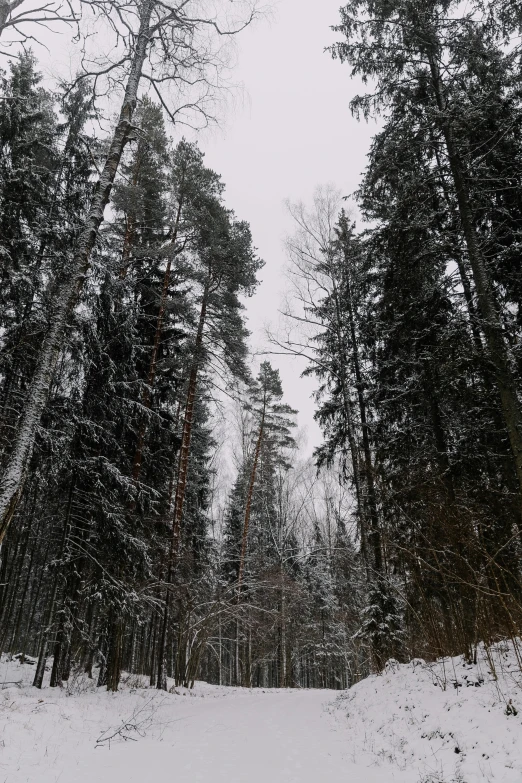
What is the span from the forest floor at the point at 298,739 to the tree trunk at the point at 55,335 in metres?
2.50

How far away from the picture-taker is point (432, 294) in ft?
31.9

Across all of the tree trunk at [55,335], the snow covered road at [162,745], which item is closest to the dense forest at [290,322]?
the tree trunk at [55,335]

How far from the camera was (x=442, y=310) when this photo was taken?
10711mm

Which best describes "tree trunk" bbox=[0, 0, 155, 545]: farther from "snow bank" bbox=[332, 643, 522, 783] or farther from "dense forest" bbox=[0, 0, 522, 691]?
"snow bank" bbox=[332, 643, 522, 783]

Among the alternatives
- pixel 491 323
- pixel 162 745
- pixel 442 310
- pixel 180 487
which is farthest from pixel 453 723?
pixel 180 487

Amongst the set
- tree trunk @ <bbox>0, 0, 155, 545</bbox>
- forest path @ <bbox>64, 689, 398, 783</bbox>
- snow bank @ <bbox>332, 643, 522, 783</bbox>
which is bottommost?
forest path @ <bbox>64, 689, 398, 783</bbox>

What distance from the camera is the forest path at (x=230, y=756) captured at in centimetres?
388

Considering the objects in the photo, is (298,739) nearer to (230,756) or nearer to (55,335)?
(230,756)

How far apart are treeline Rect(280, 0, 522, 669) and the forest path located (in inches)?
95.5

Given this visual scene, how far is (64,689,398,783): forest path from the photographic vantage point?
12.7 feet

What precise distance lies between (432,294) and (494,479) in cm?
449

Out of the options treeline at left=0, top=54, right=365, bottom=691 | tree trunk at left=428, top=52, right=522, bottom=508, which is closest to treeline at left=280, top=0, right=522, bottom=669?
tree trunk at left=428, top=52, right=522, bottom=508

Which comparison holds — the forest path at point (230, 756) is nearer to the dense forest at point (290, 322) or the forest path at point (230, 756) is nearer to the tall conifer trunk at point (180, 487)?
the dense forest at point (290, 322)

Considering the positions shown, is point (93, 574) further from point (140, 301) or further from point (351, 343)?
point (351, 343)
